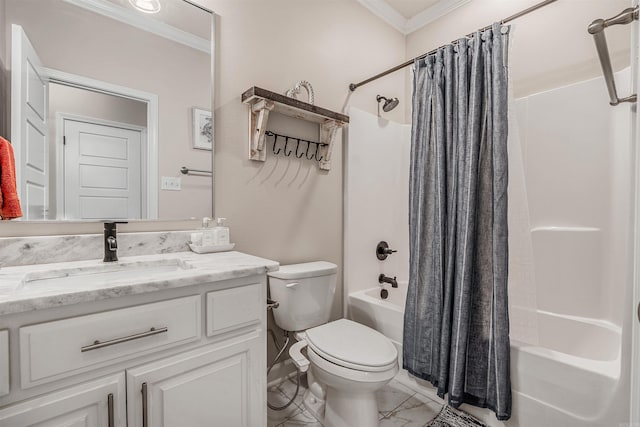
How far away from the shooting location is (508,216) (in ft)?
4.54

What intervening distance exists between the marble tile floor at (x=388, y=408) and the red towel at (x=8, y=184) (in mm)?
1425

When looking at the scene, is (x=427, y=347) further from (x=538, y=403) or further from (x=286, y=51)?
(x=286, y=51)

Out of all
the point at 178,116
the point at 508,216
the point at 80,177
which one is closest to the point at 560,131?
the point at 508,216

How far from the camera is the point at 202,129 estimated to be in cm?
145

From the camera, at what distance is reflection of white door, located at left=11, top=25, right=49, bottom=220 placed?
3.48 ft

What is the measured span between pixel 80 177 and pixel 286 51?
126cm

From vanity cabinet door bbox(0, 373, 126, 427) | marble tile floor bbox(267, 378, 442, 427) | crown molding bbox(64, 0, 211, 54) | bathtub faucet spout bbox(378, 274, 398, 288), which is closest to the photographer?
vanity cabinet door bbox(0, 373, 126, 427)

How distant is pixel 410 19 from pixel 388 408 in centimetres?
283

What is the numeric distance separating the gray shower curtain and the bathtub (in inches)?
2.9

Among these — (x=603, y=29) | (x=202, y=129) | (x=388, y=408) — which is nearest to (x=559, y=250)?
(x=603, y=29)

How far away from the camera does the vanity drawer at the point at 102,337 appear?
0.70 m

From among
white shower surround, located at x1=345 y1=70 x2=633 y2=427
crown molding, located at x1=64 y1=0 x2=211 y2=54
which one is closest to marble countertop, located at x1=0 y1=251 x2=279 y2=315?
crown molding, located at x1=64 y1=0 x2=211 y2=54

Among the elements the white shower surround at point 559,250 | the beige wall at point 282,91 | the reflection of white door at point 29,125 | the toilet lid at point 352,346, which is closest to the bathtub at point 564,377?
the white shower surround at point 559,250

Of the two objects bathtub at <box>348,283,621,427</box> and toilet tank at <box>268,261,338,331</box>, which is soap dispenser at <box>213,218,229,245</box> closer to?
toilet tank at <box>268,261,338,331</box>
